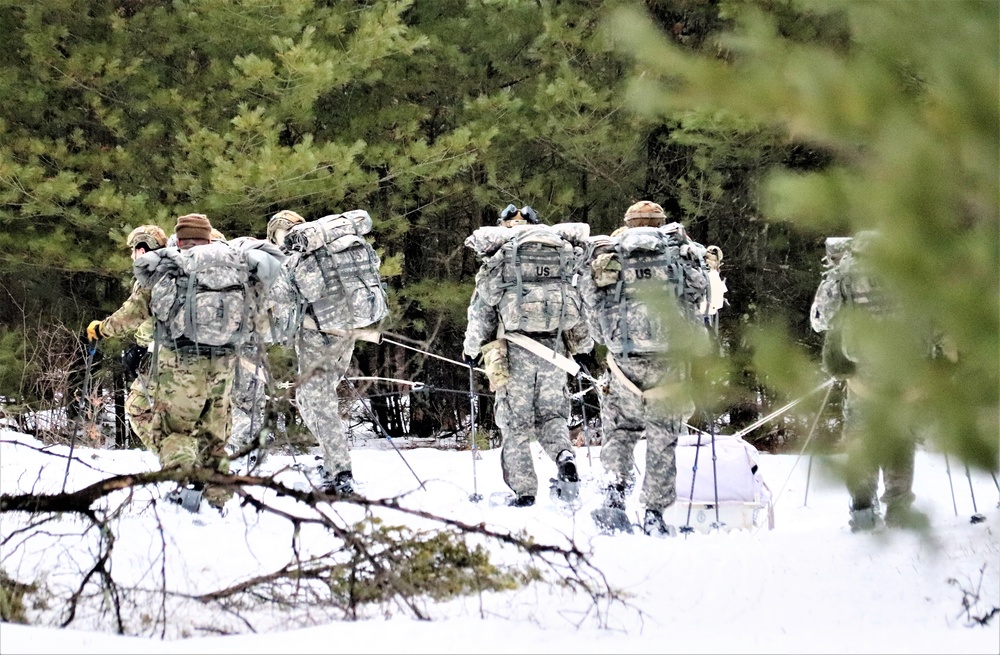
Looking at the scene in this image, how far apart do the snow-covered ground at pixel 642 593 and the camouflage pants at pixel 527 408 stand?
45cm

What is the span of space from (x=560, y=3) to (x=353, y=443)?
19.4 ft

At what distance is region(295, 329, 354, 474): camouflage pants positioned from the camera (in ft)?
24.0

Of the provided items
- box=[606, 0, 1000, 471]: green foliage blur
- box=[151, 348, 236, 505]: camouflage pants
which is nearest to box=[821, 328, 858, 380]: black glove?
box=[606, 0, 1000, 471]: green foliage blur

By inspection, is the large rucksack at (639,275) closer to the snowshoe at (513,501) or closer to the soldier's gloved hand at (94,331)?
the snowshoe at (513,501)

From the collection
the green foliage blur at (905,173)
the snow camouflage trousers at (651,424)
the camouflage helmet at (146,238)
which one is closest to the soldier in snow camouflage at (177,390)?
the camouflage helmet at (146,238)

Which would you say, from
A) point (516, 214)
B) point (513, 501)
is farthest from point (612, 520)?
point (516, 214)

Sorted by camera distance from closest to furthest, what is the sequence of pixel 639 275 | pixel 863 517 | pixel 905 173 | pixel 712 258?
pixel 905 173
pixel 863 517
pixel 639 275
pixel 712 258

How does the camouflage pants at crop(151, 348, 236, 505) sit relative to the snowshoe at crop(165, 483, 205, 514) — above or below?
above

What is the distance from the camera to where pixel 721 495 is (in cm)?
686

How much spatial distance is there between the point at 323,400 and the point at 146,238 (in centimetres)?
165

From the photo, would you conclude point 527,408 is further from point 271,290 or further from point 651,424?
point 271,290

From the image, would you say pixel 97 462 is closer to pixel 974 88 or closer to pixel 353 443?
pixel 353 443

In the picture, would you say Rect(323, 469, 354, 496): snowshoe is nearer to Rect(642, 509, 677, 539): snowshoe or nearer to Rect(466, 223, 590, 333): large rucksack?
Rect(466, 223, 590, 333): large rucksack

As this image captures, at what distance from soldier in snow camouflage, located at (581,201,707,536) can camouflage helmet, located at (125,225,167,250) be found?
3003mm
